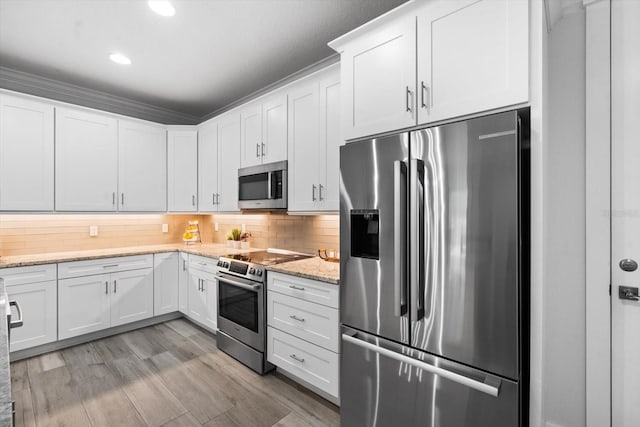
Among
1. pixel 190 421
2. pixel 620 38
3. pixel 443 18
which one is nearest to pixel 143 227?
pixel 190 421

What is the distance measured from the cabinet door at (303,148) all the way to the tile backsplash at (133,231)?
1.28 ft

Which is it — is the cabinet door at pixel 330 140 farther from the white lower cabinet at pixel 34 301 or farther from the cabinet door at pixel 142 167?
the white lower cabinet at pixel 34 301

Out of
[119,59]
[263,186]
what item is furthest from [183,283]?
[119,59]

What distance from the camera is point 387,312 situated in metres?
1.69

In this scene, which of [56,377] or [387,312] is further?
[56,377]

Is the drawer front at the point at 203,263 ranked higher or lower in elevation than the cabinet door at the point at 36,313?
higher

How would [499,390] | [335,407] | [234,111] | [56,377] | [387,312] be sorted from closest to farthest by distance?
[499,390], [387,312], [335,407], [56,377], [234,111]

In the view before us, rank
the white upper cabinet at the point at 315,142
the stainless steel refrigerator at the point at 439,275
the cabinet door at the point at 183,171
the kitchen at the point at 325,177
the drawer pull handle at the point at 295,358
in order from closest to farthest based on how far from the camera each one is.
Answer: the stainless steel refrigerator at the point at 439,275
the kitchen at the point at 325,177
the drawer pull handle at the point at 295,358
the white upper cabinet at the point at 315,142
the cabinet door at the point at 183,171

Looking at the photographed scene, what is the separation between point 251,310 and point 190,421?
87 centimetres

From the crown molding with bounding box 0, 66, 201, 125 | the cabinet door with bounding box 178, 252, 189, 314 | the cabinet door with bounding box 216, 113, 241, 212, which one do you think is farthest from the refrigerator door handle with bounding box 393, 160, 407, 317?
the crown molding with bounding box 0, 66, 201, 125

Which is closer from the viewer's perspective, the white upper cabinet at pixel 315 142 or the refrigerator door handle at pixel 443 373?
the refrigerator door handle at pixel 443 373

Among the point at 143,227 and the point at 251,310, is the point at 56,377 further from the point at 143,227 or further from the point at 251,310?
the point at 143,227

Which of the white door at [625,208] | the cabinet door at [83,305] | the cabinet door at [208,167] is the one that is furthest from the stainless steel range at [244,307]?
the white door at [625,208]

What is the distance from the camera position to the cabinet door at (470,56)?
1.33 meters
